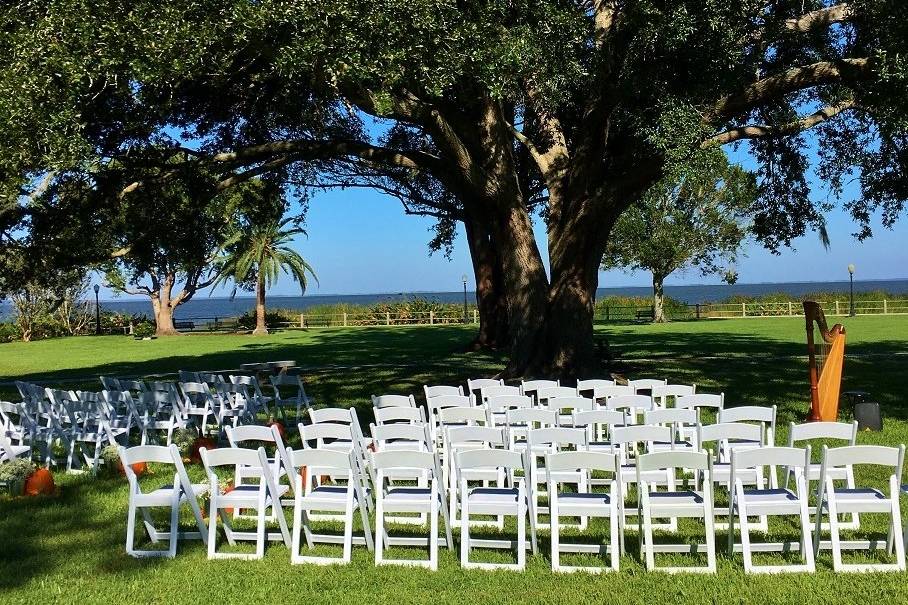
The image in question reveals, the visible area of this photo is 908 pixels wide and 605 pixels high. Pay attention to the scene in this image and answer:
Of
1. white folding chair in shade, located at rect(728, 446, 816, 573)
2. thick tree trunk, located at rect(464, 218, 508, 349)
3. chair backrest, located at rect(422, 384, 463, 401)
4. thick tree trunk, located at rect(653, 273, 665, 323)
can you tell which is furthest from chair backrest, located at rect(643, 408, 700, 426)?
thick tree trunk, located at rect(653, 273, 665, 323)

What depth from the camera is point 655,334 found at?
3266cm

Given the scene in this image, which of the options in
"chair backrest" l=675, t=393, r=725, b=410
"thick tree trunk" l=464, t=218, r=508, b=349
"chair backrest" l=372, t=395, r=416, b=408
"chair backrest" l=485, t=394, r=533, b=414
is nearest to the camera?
"chair backrest" l=675, t=393, r=725, b=410

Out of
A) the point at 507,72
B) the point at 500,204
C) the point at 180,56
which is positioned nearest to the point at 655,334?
the point at 500,204

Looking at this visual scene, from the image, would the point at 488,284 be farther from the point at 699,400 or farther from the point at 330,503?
the point at 330,503

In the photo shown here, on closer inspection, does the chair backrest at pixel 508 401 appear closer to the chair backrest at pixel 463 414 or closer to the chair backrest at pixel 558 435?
the chair backrest at pixel 463 414

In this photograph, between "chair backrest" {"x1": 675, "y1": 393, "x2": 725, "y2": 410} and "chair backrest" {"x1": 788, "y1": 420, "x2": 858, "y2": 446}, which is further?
"chair backrest" {"x1": 675, "y1": 393, "x2": 725, "y2": 410}

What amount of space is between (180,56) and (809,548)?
7296 millimetres

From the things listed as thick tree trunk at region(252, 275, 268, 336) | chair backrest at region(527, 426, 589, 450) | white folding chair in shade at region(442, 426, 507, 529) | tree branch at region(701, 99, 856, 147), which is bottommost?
white folding chair in shade at region(442, 426, 507, 529)

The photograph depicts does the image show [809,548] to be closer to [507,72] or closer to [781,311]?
[507,72]

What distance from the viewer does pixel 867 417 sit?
10547 mm

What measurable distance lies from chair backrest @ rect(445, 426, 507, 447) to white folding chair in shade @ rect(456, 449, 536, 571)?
49cm

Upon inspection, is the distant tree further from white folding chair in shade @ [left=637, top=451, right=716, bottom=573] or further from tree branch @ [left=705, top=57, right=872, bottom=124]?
white folding chair in shade @ [left=637, top=451, right=716, bottom=573]

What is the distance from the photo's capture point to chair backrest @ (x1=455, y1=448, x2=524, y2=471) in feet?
17.6

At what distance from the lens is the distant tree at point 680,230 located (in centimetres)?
4259
